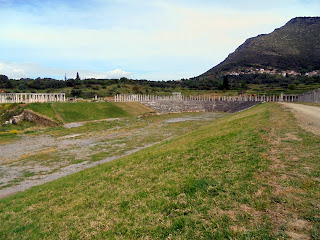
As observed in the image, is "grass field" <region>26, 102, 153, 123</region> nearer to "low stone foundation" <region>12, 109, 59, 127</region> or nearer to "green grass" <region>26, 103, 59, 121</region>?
"green grass" <region>26, 103, 59, 121</region>

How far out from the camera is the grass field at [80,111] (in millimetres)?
39938

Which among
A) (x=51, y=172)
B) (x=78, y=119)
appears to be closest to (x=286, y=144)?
(x=51, y=172)

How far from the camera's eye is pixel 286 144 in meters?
10.1

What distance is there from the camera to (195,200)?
679 cm

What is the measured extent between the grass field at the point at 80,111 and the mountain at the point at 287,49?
120488 millimetres

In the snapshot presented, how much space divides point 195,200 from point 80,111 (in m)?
41.8

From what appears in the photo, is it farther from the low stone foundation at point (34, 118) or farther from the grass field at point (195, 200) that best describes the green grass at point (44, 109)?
the grass field at point (195, 200)

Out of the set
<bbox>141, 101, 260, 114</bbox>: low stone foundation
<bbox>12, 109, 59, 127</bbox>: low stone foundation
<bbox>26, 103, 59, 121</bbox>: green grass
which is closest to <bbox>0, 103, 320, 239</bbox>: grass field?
<bbox>12, 109, 59, 127</bbox>: low stone foundation

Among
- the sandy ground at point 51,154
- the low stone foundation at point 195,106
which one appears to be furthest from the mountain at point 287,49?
the sandy ground at point 51,154

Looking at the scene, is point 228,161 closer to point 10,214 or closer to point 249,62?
point 10,214

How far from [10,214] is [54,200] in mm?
1542

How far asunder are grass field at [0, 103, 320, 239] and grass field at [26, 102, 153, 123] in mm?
31052

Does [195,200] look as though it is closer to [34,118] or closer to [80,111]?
[34,118]

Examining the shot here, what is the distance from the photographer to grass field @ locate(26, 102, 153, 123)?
3994 centimetres
